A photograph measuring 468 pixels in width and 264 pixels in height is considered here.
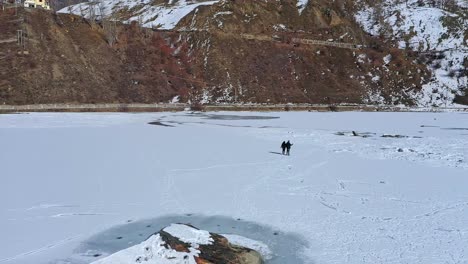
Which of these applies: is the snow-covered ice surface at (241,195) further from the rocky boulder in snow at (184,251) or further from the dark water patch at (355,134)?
the dark water patch at (355,134)

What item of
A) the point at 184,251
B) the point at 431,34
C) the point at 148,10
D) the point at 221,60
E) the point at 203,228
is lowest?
the point at 203,228

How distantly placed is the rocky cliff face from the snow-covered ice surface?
93.3 ft

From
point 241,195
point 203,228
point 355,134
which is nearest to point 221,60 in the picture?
point 355,134

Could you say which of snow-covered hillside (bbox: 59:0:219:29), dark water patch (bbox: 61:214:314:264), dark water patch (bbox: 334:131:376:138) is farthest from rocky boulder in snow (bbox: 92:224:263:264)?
snow-covered hillside (bbox: 59:0:219:29)

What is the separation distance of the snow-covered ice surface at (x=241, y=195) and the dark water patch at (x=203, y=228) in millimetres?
30

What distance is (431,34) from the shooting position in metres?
79.5

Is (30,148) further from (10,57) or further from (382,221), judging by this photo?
(10,57)

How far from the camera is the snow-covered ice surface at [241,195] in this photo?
33.2ft

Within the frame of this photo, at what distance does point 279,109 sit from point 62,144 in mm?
37011

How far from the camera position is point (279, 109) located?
56.7m

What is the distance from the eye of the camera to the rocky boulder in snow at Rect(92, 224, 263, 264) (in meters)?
8.16

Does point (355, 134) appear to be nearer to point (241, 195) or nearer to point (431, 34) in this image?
point (241, 195)

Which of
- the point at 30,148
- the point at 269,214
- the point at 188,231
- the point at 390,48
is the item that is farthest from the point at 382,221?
the point at 390,48

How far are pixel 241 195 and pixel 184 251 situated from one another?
20.8 ft
